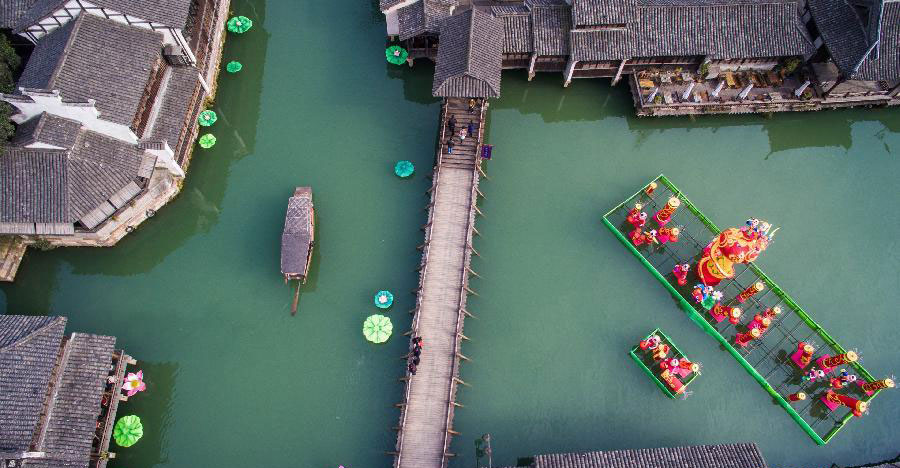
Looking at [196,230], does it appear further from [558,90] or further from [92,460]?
[558,90]

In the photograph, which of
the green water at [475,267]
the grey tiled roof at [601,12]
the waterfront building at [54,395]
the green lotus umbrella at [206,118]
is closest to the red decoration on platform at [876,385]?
the green water at [475,267]

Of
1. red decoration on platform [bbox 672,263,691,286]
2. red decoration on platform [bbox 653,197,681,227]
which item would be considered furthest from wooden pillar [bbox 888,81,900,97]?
red decoration on platform [bbox 672,263,691,286]

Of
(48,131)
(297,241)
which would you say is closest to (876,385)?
(297,241)

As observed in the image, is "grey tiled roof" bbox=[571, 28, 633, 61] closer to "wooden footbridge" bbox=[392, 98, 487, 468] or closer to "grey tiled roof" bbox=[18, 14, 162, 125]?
"wooden footbridge" bbox=[392, 98, 487, 468]

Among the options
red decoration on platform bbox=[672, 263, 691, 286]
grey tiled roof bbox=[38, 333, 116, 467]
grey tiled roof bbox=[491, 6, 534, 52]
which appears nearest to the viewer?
grey tiled roof bbox=[38, 333, 116, 467]

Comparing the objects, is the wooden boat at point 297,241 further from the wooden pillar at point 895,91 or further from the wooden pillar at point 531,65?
the wooden pillar at point 895,91

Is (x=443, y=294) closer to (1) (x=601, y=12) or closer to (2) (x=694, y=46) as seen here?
(1) (x=601, y=12)

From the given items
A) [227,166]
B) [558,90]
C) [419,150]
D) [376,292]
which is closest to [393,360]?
[376,292]
